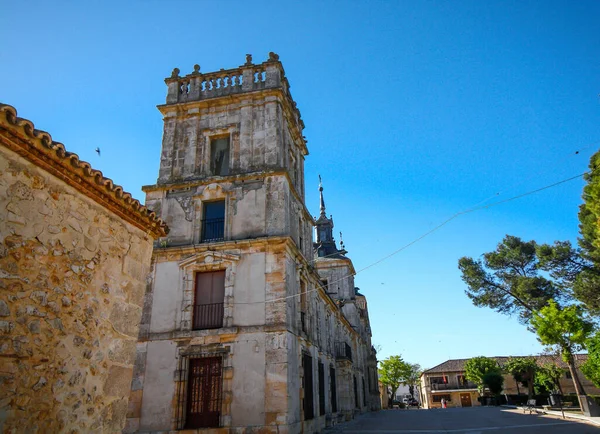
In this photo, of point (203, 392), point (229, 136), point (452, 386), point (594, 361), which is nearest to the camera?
point (203, 392)

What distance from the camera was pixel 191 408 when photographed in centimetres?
1309

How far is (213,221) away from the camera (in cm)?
1575

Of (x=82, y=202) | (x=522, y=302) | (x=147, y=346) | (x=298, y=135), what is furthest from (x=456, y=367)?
(x=82, y=202)

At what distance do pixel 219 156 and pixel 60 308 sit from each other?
12.7 meters

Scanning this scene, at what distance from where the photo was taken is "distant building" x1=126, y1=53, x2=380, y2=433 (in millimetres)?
12969

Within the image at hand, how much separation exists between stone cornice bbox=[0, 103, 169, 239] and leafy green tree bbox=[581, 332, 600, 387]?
21.1m

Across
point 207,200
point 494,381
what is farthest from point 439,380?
point 207,200

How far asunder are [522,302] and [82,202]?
107 feet

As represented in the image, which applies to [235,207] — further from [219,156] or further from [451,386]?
[451,386]

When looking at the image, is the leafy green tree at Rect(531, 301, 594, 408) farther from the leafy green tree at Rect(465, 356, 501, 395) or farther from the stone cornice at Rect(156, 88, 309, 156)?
the leafy green tree at Rect(465, 356, 501, 395)

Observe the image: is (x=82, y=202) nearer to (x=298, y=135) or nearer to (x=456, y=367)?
(x=298, y=135)

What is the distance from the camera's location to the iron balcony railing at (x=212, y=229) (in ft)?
50.9

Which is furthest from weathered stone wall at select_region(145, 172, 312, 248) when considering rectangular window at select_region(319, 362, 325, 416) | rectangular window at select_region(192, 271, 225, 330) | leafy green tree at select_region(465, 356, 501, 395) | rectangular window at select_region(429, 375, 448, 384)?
rectangular window at select_region(429, 375, 448, 384)

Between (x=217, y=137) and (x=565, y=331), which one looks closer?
(x=217, y=137)
